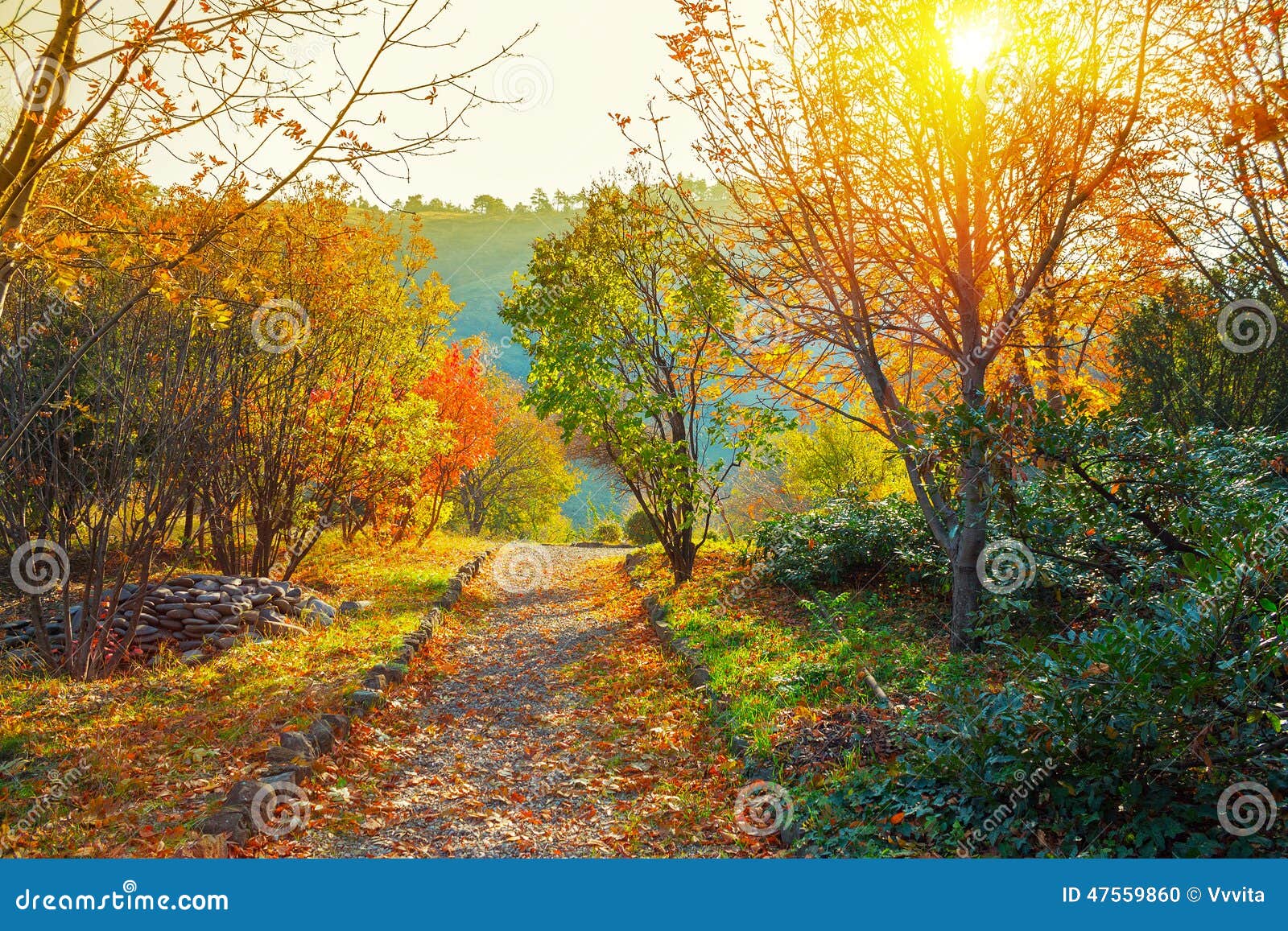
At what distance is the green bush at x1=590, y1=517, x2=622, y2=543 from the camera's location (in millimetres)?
31250

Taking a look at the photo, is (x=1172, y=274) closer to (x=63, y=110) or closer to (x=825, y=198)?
(x=825, y=198)

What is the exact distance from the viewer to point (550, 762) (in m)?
5.65

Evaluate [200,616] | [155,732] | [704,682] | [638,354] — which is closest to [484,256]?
[638,354]

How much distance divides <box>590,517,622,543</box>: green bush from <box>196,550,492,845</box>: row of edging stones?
2315 cm

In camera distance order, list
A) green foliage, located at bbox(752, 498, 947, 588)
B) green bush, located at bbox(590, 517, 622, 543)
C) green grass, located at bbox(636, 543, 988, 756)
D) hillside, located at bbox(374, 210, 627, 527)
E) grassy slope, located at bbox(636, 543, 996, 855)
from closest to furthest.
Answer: grassy slope, located at bbox(636, 543, 996, 855), green grass, located at bbox(636, 543, 988, 756), green foliage, located at bbox(752, 498, 947, 588), green bush, located at bbox(590, 517, 622, 543), hillside, located at bbox(374, 210, 627, 527)

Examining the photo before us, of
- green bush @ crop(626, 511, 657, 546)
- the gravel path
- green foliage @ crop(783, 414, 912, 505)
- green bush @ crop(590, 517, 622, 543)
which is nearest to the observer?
the gravel path

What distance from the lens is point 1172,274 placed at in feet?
33.9

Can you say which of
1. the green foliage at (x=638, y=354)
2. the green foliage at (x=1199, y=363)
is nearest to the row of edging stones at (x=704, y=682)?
the green foliage at (x=638, y=354)

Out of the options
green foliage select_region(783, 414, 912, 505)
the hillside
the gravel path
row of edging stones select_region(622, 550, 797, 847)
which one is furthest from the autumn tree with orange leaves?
the hillside

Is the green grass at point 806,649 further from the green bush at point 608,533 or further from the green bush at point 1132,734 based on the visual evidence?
the green bush at point 608,533

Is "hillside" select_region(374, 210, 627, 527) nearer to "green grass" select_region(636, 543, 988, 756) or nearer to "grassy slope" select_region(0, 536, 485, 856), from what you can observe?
"green grass" select_region(636, 543, 988, 756)

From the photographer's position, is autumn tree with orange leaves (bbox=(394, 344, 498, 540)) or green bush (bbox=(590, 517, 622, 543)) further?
green bush (bbox=(590, 517, 622, 543))

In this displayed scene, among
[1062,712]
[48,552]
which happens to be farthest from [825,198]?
[48,552]

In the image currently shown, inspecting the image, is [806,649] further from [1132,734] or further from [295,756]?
[295,756]
